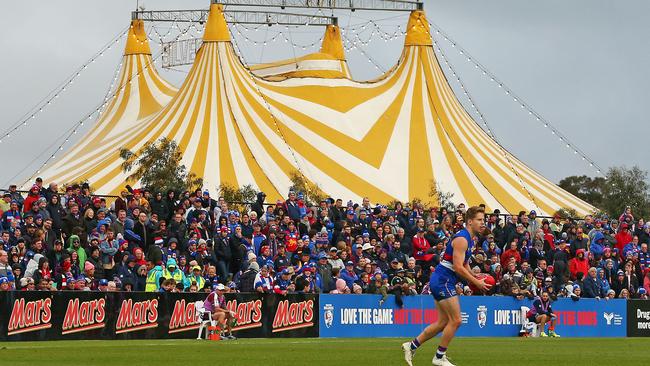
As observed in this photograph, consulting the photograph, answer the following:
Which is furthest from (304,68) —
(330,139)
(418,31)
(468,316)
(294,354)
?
(294,354)

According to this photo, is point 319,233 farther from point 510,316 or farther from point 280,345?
point 280,345

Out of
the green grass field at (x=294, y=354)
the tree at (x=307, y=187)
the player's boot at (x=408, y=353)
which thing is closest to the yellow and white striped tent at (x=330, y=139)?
the tree at (x=307, y=187)

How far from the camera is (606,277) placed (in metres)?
36.6

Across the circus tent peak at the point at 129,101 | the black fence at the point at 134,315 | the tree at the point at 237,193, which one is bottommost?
the black fence at the point at 134,315

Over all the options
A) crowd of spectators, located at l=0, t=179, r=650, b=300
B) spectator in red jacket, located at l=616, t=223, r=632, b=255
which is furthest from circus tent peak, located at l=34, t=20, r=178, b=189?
spectator in red jacket, located at l=616, t=223, r=632, b=255

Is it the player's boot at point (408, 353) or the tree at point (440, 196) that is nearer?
the player's boot at point (408, 353)

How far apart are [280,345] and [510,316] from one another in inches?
448

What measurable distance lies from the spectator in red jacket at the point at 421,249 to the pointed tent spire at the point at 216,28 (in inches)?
720

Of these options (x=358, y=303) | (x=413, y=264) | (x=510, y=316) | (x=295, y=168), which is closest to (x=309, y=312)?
(x=358, y=303)

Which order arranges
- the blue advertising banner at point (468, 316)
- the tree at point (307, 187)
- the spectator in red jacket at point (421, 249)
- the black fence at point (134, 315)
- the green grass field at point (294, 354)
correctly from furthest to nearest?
the tree at point (307, 187), the spectator in red jacket at point (421, 249), the blue advertising banner at point (468, 316), the black fence at point (134, 315), the green grass field at point (294, 354)

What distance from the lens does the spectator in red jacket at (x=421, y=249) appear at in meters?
33.7

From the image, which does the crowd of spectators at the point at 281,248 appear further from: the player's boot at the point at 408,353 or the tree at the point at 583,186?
the tree at the point at 583,186

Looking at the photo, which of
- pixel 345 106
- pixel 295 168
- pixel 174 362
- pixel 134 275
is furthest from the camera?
pixel 345 106

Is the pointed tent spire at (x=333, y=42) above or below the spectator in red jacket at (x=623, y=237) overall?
above
